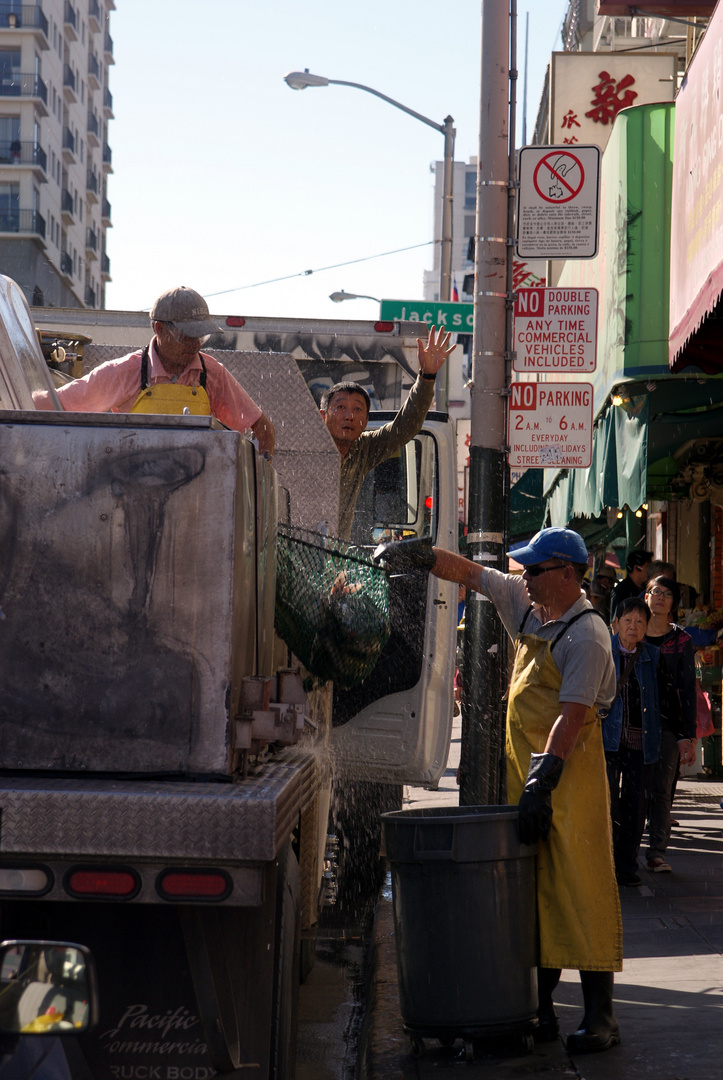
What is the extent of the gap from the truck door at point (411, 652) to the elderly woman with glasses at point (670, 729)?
6.24ft

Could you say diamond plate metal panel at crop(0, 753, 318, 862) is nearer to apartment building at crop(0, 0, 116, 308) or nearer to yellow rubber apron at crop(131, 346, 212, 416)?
yellow rubber apron at crop(131, 346, 212, 416)

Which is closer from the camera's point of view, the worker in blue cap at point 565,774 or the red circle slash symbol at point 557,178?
the worker in blue cap at point 565,774

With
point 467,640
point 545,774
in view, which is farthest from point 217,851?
point 467,640

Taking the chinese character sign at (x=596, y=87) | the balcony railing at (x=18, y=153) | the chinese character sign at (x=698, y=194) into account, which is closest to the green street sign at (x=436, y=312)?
the chinese character sign at (x=596, y=87)

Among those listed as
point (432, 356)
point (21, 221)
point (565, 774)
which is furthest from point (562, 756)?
point (21, 221)

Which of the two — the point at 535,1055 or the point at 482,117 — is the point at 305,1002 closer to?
the point at 535,1055

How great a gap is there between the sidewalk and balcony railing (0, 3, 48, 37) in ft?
207

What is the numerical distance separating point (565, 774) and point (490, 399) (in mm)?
2819

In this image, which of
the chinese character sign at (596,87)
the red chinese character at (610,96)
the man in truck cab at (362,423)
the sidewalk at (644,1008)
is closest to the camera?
the sidewalk at (644,1008)

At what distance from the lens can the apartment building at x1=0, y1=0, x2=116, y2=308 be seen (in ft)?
203

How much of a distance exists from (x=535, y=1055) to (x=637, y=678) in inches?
160

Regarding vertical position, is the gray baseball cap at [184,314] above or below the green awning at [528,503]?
below

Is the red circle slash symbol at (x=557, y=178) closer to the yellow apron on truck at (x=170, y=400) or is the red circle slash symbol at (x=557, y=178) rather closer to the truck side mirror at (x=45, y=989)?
the yellow apron on truck at (x=170, y=400)

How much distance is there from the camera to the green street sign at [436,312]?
18031 mm
